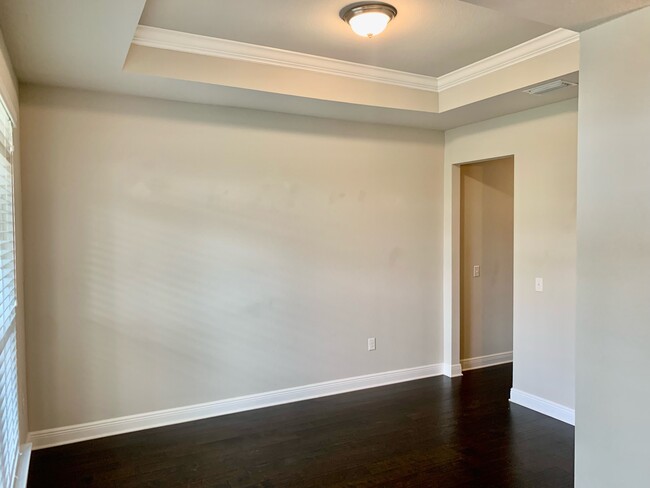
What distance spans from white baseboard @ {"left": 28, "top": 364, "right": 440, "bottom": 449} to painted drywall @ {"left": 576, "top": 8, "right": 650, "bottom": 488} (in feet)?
8.08

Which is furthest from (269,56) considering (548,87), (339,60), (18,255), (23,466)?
(23,466)

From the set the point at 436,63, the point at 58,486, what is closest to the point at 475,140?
the point at 436,63

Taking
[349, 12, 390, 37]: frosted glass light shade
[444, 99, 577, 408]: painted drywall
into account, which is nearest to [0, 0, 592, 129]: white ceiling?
[349, 12, 390, 37]: frosted glass light shade

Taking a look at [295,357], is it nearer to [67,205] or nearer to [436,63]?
[67,205]

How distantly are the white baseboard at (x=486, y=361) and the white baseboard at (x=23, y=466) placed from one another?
3.91 meters

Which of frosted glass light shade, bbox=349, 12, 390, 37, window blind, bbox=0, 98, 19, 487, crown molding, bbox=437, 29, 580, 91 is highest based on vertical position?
crown molding, bbox=437, 29, 580, 91

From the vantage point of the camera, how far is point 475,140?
4379mm

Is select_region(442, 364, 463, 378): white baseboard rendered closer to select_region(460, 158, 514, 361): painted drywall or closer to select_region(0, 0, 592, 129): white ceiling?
select_region(460, 158, 514, 361): painted drywall

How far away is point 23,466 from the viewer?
9.10 feet

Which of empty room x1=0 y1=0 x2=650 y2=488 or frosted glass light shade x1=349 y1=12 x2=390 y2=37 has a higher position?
frosted glass light shade x1=349 y1=12 x2=390 y2=37

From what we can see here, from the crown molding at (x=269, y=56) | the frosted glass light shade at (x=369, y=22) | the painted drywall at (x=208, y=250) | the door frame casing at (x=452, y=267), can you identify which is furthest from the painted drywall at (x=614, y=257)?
the door frame casing at (x=452, y=267)

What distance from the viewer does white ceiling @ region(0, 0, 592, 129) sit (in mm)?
2137

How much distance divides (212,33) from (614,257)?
2597mm

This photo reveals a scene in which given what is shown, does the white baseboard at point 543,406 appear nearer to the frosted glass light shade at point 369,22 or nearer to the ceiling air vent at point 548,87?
the ceiling air vent at point 548,87
